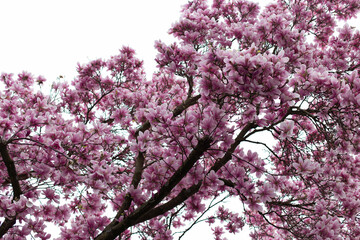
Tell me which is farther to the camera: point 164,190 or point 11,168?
point 164,190

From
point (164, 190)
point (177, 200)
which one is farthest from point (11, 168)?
point (177, 200)

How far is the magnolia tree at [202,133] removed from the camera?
2818 mm

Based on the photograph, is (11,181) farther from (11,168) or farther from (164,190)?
(164,190)

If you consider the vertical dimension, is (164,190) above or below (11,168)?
below

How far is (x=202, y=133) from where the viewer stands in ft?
10.2

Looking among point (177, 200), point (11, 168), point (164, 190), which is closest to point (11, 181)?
point (11, 168)

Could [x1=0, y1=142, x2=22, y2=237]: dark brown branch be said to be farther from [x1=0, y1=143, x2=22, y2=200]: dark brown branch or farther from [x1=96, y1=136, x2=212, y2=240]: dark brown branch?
[x1=96, y1=136, x2=212, y2=240]: dark brown branch

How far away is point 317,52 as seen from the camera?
18.0ft

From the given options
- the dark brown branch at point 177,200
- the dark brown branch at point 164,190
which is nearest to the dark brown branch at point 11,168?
the dark brown branch at point 164,190

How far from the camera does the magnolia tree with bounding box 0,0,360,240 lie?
9.25ft

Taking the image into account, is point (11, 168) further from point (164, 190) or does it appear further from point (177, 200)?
point (177, 200)

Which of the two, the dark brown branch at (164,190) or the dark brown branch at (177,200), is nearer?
the dark brown branch at (164,190)

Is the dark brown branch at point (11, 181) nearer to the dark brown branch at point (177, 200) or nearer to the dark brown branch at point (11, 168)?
the dark brown branch at point (11, 168)

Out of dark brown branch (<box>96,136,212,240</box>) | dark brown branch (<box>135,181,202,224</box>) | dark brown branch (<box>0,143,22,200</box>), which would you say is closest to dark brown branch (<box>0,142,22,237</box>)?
dark brown branch (<box>0,143,22,200</box>)
